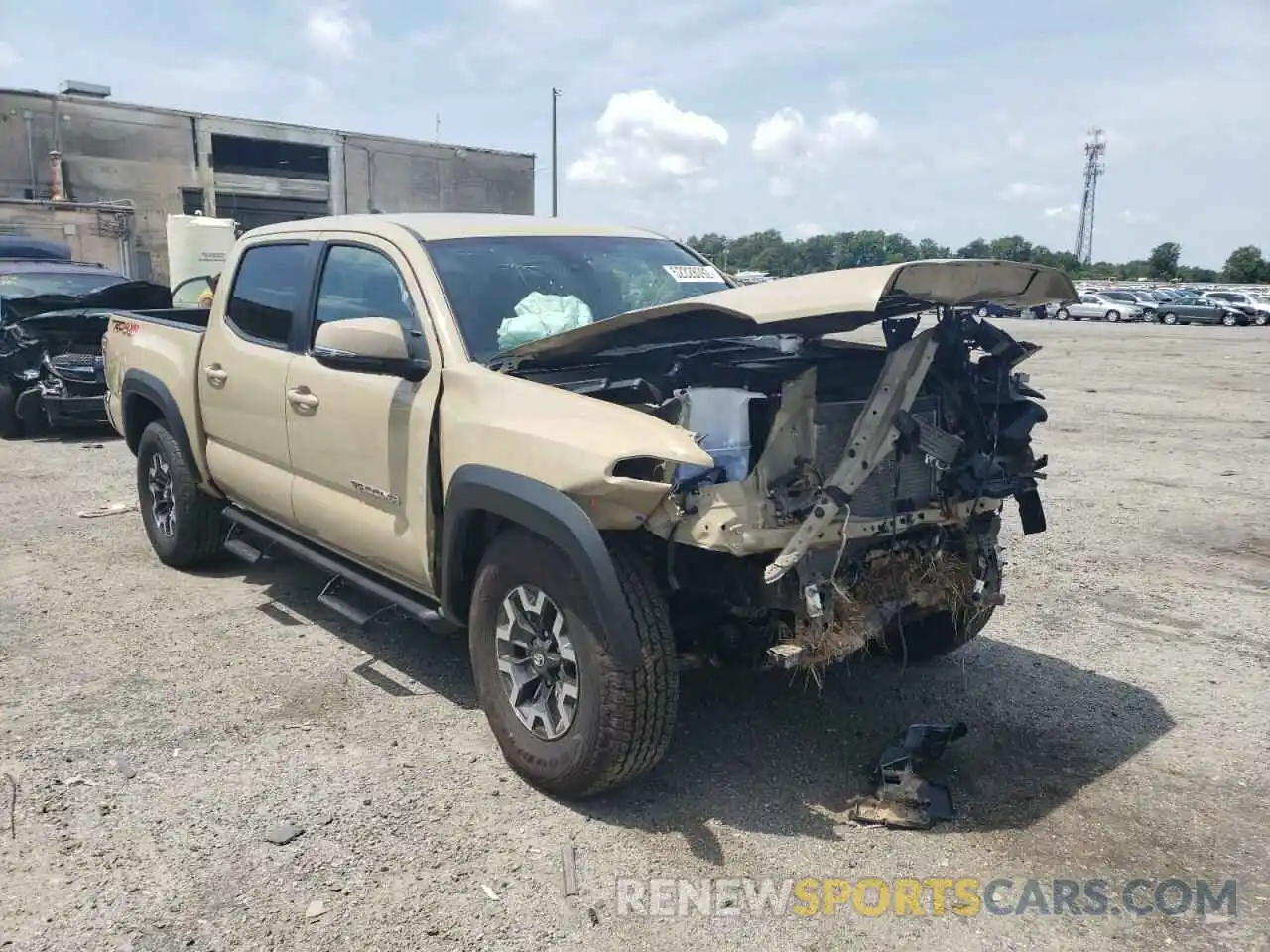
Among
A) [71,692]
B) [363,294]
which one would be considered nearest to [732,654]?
[363,294]

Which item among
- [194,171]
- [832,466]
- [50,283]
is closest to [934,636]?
[832,466]

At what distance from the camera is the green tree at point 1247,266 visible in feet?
251

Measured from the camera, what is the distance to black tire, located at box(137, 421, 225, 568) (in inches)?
222

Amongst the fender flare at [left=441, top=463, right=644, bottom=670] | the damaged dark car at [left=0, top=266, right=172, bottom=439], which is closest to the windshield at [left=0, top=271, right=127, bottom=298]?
the damaged dark car at [left=0, top=266, right=172, bottom=439]

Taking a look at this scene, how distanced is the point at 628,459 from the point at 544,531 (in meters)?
0.39

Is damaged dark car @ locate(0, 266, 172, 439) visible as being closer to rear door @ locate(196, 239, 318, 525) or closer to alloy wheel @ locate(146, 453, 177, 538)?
alloy wheel @ locate(146, 453, 177, 538)

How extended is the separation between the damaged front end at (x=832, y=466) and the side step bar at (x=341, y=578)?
102 cm

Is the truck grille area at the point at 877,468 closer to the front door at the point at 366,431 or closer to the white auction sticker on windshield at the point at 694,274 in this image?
the front door at the point at 366,431

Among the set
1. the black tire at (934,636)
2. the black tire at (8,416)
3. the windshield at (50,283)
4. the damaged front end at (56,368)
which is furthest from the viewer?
the windshield at (50,283)

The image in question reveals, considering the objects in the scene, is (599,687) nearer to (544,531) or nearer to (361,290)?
(544,531)

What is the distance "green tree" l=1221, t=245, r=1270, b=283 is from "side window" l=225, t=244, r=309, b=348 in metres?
87.5

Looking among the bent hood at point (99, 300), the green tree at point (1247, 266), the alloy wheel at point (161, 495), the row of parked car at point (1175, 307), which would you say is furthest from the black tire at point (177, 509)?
the green tree at point (1247, 266)

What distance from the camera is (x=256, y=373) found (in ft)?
15.8

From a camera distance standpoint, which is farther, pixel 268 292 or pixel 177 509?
pixel 177 509
